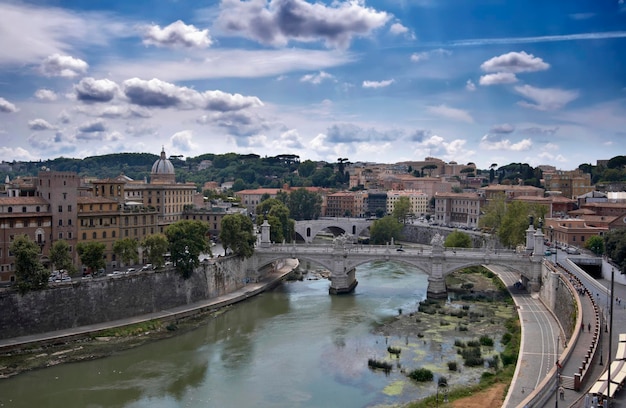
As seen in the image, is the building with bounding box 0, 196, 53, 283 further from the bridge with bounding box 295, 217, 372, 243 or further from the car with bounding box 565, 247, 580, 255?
the bridge with bounding box 295, 217, 372, 243

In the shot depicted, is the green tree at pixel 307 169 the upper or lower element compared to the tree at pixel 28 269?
upper

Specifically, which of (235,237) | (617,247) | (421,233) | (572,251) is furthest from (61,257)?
(421,233)

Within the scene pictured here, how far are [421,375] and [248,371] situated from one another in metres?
5.86

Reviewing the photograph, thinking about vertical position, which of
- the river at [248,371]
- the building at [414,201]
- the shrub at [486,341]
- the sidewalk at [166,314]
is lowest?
the river at [248,371]

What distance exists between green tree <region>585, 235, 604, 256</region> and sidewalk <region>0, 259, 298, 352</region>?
59.1ft

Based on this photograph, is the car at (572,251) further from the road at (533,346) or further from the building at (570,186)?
the building at (570,186)

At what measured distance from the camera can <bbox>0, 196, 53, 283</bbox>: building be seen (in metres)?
26.7

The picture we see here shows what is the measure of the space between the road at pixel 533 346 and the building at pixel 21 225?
1998cm

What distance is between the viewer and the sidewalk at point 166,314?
76.1ft

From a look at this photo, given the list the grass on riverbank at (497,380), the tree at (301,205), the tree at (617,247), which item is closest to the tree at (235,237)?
the grass on riverbank at (497,380)

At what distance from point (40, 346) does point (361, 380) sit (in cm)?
1162

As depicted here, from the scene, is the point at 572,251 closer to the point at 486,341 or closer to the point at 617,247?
the point at 617,247

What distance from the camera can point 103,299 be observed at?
26109 millimetres

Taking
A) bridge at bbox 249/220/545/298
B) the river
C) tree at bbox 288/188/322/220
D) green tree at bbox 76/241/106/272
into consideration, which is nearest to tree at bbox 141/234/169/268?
green tree at bbox 76/241/106/272
